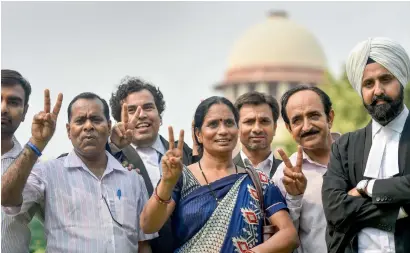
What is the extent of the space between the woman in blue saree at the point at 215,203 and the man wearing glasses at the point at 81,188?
282mm

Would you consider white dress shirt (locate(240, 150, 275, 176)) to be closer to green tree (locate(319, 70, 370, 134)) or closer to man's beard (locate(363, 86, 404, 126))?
man's beard (locate(363, 86, 404, 126))

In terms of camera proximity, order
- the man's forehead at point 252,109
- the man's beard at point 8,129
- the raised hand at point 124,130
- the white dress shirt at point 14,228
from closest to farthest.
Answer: the white dress shirt at point 14,228, the man's beard at point 8,129, the raised hand at point 124,130, the man's forehead at point 252,109

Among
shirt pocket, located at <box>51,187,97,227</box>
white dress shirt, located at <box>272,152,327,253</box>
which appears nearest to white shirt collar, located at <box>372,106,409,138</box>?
white dress shirt, located at <box>272,152,327,253</box>

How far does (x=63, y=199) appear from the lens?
19.4 ft

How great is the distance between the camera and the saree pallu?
566 centimetres

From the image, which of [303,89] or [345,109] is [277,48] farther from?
[303,89]

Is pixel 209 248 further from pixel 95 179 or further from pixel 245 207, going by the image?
pixel 95 179

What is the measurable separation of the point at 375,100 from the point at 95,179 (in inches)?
74.0

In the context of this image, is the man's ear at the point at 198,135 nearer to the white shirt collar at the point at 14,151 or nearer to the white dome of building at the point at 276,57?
the white shirt collar at the point at 14,151

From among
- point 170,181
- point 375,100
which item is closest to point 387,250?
point 375,100

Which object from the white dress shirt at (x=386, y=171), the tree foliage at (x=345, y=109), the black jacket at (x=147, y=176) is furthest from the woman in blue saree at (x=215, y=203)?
the tree foliage at (x=345, y=109)

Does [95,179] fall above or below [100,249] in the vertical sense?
above

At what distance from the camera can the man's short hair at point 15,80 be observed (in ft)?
20.2

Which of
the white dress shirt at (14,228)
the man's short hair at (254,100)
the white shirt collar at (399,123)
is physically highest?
the man's short hair at (254,100)
